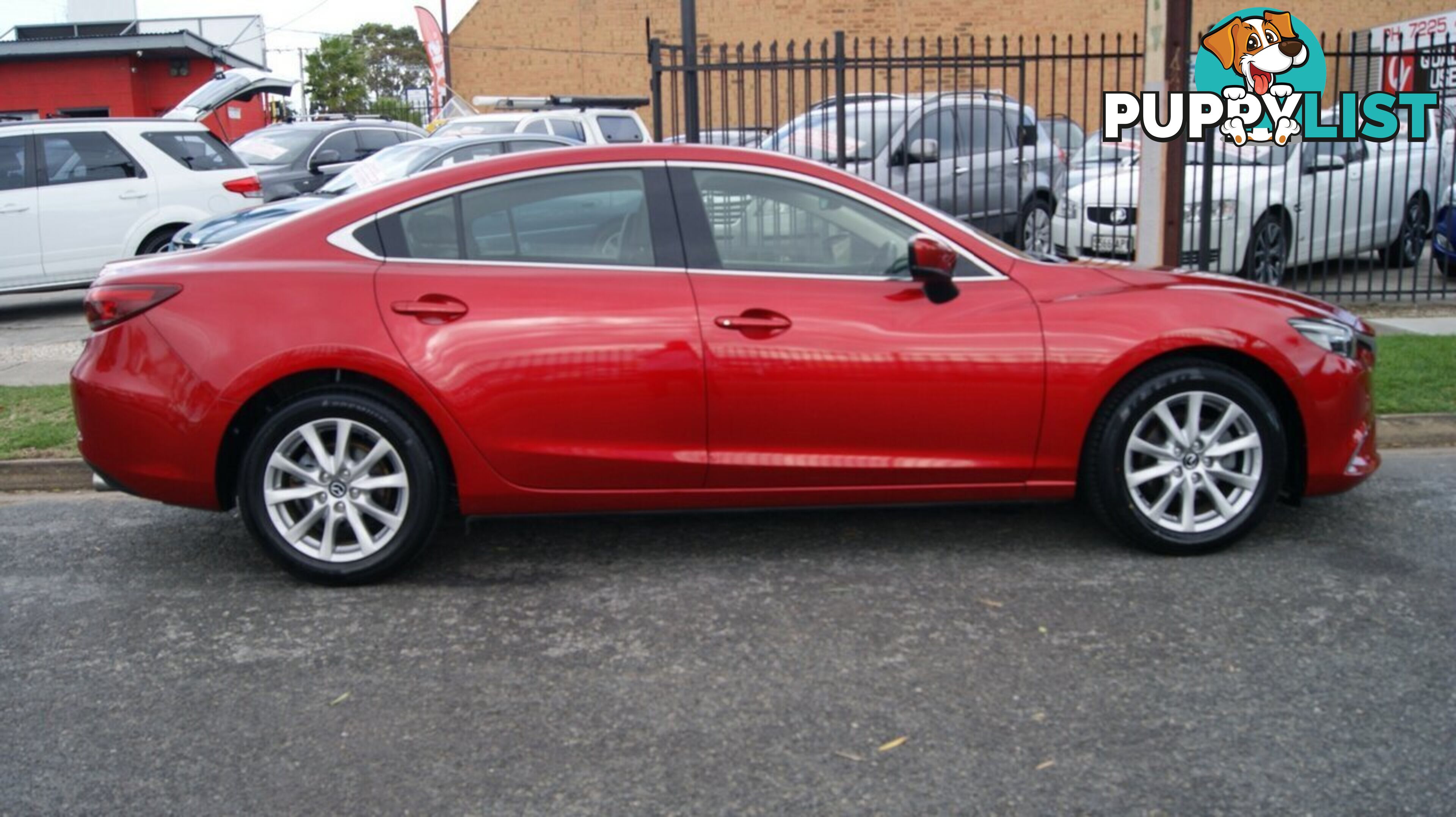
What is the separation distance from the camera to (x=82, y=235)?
41.9ft

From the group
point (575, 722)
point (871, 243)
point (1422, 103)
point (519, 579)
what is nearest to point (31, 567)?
point (519, 579)

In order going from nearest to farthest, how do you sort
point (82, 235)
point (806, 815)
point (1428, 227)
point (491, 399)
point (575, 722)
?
point (806, 815) < point (575, 722) < point (491, 399) < point (82, 235) < point (1428, 227)

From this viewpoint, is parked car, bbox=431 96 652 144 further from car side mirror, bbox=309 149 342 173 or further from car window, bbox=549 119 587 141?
car side mirror, bbox=309 149 342 173

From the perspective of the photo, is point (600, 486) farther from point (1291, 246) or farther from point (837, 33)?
point (1291, 246)

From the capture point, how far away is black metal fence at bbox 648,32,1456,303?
11562 millimetres

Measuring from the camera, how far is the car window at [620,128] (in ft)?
67.4

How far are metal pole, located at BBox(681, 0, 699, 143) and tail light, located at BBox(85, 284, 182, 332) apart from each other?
6.85 m

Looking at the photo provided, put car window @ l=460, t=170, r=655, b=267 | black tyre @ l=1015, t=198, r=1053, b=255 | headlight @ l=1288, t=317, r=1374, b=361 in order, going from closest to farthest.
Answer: car window @ l=460, t=170, r=655, b=267 < headlight @ l=1288, t=317, r=1374, b=361 < black tyre @ l=1015, t=198, r=1053, b=255

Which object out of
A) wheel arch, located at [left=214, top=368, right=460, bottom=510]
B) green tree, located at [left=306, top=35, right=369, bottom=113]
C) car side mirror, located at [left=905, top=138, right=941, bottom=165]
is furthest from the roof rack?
green tree, located at [left=306, top=35, right=369, bottom=113]

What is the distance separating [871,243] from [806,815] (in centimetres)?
250

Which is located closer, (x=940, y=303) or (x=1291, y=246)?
(x=940, y=303)

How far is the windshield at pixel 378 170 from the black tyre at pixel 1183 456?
822 cm

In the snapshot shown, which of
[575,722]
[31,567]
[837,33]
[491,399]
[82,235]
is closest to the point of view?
[575,722]
